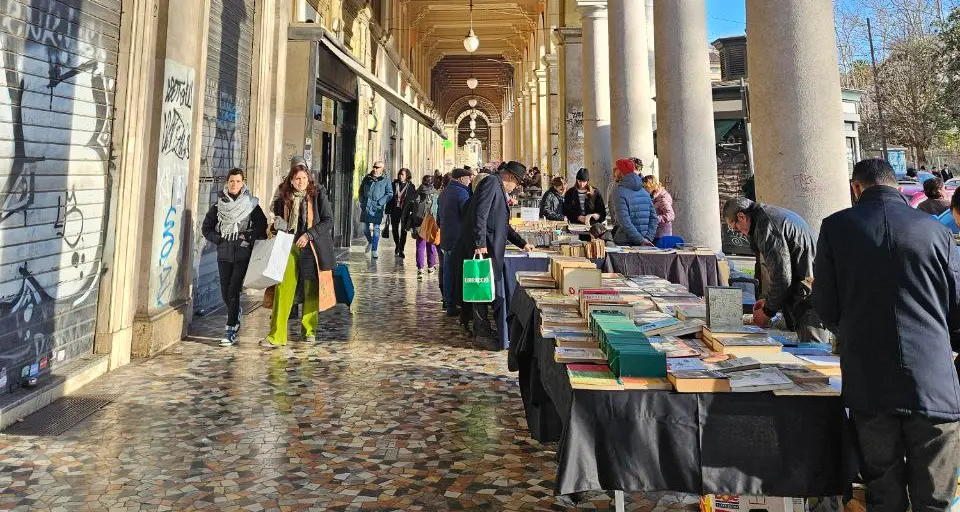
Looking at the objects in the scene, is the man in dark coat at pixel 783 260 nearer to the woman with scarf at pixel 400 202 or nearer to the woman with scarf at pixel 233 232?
the woman with scarf at pixel 233 232

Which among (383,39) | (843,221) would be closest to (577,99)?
(383,39)

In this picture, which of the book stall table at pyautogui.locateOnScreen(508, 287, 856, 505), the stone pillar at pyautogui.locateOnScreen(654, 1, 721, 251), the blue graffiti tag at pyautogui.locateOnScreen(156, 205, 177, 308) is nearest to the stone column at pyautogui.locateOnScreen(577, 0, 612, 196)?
the stone pillar at pyautogui.locateOnScreen(654, 1, 721, 251)

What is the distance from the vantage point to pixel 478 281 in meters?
4.84

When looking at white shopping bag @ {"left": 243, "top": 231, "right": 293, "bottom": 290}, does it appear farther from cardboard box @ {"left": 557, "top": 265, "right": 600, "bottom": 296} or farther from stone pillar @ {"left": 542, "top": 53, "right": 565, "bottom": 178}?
stone pillar @ {"left": 542, "top": 53, "right": 565, "bottom": 178}

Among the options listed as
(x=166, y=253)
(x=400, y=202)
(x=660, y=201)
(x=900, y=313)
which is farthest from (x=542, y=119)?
(x=900, y=313)

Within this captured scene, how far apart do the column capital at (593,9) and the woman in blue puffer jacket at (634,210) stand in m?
6.39

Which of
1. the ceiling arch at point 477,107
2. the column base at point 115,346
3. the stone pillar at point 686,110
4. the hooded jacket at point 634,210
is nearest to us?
the column base at point 115,346

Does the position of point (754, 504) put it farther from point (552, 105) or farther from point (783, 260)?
point (552, 105)

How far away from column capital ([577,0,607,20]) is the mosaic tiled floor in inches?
328

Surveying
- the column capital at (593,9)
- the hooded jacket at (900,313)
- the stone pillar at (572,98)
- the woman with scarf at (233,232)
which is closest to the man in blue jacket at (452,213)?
the woman with scarf at (233,232)

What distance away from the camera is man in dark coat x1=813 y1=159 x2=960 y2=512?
1.77 m

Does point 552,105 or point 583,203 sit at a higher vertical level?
point 552,105

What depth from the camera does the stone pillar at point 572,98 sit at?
13.8 metres

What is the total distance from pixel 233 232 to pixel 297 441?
2403 mm
